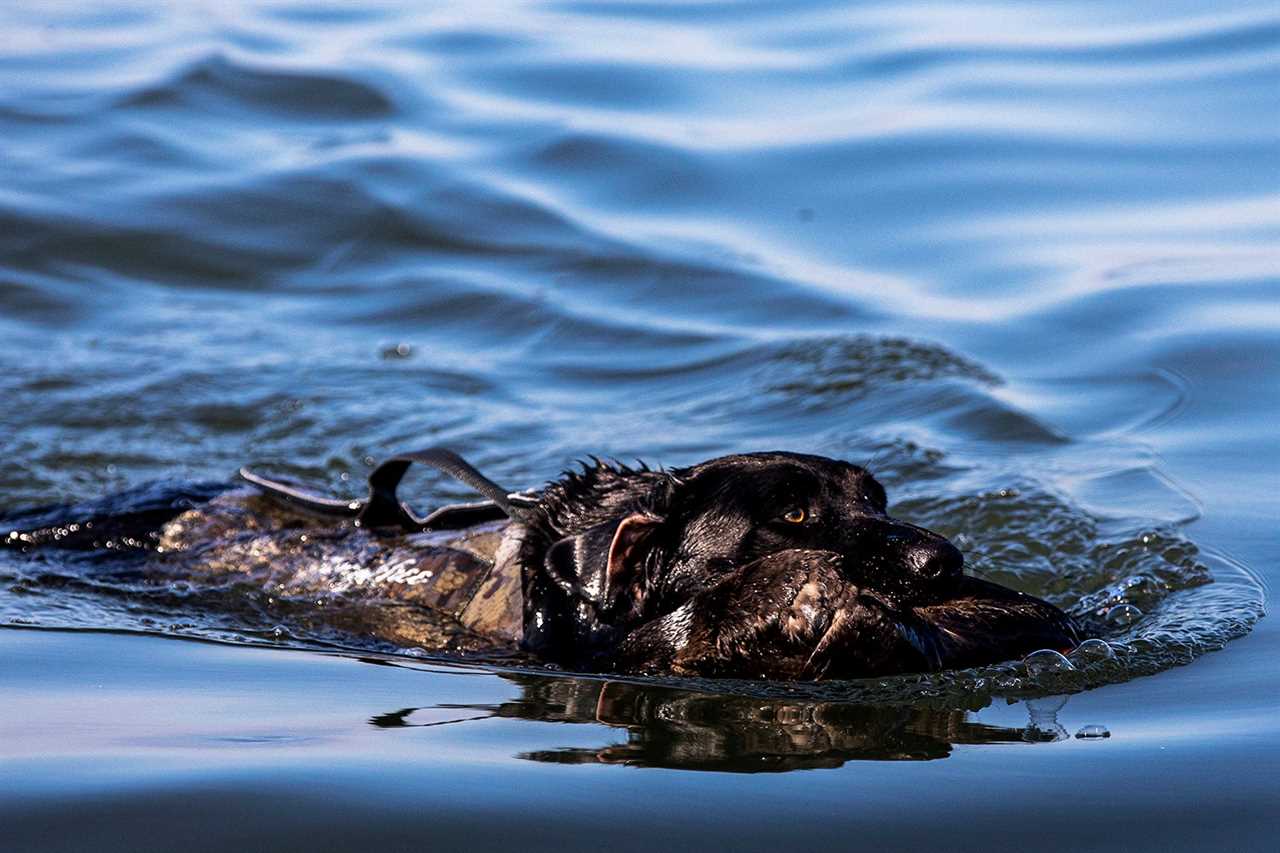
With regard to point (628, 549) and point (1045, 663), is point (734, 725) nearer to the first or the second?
point (628, 549)

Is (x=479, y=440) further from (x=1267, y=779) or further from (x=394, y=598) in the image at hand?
(x=1267, y=779)

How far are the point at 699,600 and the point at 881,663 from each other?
0.54 meters

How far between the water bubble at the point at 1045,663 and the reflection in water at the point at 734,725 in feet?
0.51

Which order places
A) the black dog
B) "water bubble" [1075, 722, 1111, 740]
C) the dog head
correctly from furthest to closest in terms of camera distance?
the dog head, the black dog, "water bubble" [1075, 722, 1111, 740]

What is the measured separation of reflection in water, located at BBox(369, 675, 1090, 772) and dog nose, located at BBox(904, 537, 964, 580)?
16.0 inches

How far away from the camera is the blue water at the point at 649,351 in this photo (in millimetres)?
3775

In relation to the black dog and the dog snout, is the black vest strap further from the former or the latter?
the dog snout

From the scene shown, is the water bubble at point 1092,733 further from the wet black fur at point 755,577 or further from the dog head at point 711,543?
the dog head at point 711,543

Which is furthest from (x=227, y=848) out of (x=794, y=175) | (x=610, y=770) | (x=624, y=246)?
(x=794, y=175)

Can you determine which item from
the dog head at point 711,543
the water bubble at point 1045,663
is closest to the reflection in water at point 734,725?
the water bubble at point 1045,663

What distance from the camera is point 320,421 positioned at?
891 centimetres

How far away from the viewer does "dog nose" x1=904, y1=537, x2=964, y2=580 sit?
459cm

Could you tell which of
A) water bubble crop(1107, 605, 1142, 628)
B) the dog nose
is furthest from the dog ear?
water bubble crop(1107, 605, 1142, 628)

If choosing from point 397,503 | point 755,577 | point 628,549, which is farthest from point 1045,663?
point 397,503
